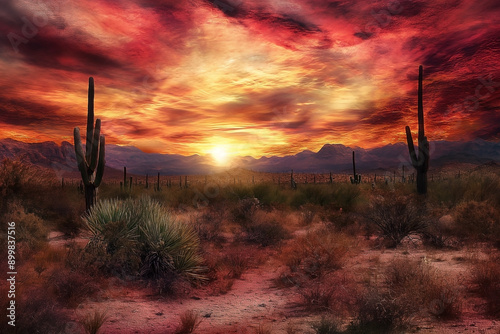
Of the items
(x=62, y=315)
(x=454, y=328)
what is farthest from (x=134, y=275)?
(x=454, y=328)

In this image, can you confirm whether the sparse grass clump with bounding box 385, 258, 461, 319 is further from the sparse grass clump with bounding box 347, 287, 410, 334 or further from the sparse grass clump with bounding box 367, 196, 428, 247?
the sparse grass clump with bounding box 367, 196, 428, 247

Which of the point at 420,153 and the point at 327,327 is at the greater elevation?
the point at 420,153

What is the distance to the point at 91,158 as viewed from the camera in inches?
616

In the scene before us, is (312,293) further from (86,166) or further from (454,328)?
(86,166)

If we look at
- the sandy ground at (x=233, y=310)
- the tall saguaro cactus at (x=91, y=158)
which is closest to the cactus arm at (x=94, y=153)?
the tall saguaro cactus at (x=91, y=158)

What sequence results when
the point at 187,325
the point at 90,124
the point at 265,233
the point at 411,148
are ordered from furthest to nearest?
1. the point at 411,148
2. the point at 90,124
3. the point at 265,233
4. the point at 187,325

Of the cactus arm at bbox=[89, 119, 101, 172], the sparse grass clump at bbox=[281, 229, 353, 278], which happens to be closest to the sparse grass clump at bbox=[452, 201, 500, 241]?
the sparse grass clump at bbox=[281, 229, 353, 278]

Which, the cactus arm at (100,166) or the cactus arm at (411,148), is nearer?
the cactus arm at (100,166)

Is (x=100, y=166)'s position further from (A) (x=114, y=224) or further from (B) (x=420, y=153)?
(B) (x=420, y=153)

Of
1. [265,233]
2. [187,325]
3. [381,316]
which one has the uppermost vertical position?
[265,233]

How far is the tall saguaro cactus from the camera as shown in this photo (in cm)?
1529

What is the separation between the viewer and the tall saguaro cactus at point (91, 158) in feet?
50.2

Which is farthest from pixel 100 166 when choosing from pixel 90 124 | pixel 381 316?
pixel 381 316

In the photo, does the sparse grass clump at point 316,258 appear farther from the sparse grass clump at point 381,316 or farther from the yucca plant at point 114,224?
the yucca plant at point 114,224
